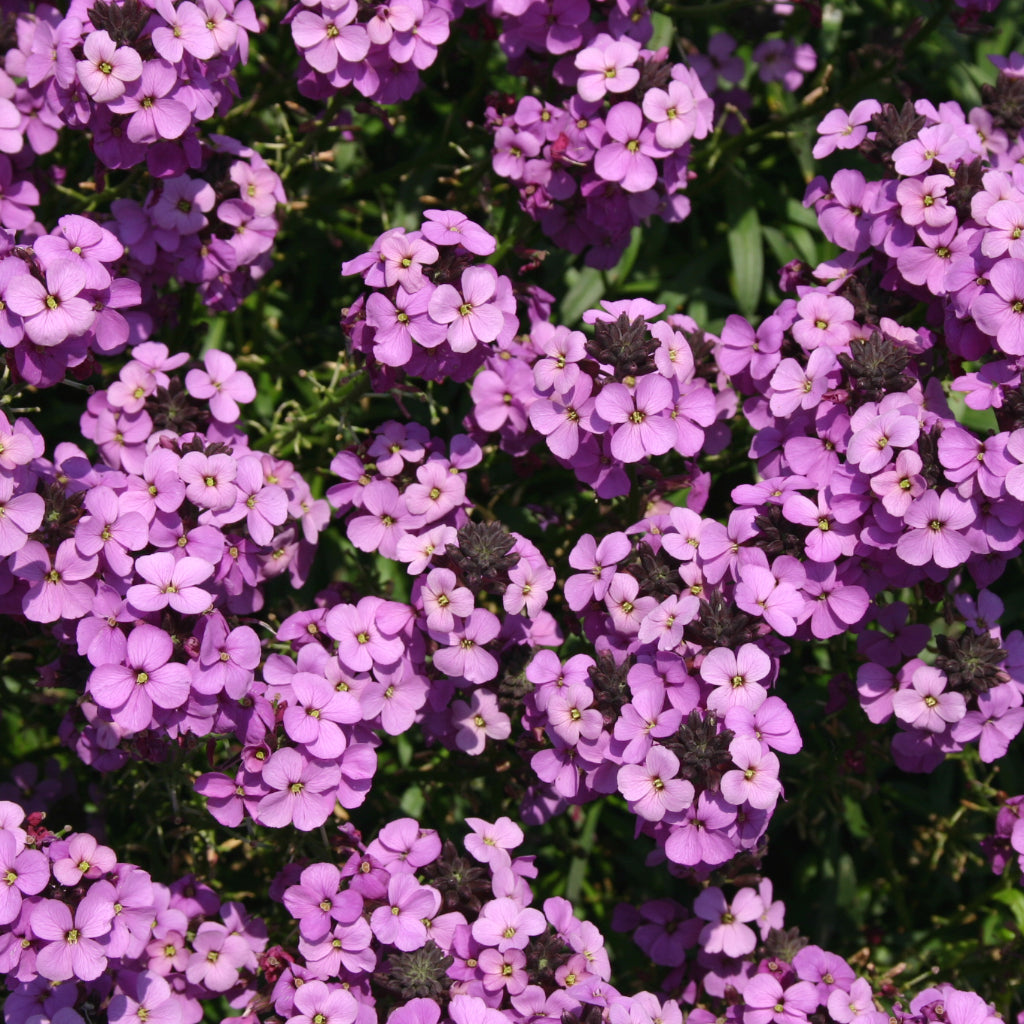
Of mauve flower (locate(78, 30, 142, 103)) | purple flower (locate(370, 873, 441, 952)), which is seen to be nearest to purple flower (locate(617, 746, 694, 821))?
purple flower (locate(370, 873, 441, 952))

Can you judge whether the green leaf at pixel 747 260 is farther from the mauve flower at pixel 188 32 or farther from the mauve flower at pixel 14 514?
the mauve flower at pixel 14 514

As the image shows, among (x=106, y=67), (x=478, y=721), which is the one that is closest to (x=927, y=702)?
(x=478, y=721)

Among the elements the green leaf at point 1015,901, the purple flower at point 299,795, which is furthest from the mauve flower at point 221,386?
the green leaf at point 1015,901

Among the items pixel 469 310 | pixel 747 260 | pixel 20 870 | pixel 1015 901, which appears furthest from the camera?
pixel 747 260

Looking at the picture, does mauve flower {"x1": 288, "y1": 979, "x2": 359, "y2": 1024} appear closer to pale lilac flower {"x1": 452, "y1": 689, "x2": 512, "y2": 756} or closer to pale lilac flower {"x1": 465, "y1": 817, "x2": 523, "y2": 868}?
pale lilac flower {"x1": 465, "y1": 817, "x2": 523, "y2": 868}

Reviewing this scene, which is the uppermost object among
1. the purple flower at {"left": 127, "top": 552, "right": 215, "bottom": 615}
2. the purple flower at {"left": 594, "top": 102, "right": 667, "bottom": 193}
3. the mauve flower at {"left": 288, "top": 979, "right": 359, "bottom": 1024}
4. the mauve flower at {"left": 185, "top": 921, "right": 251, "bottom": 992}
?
the purple flower at {"left": 594, "top": 102, "right": 667, "bottom": 193}

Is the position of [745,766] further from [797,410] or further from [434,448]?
[434,448]

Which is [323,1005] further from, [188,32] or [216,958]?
[188,32]

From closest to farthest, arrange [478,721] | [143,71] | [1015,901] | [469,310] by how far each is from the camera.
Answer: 1. [469,310]
2. [143,71]
3. [478,721]
4. [1015,901]
